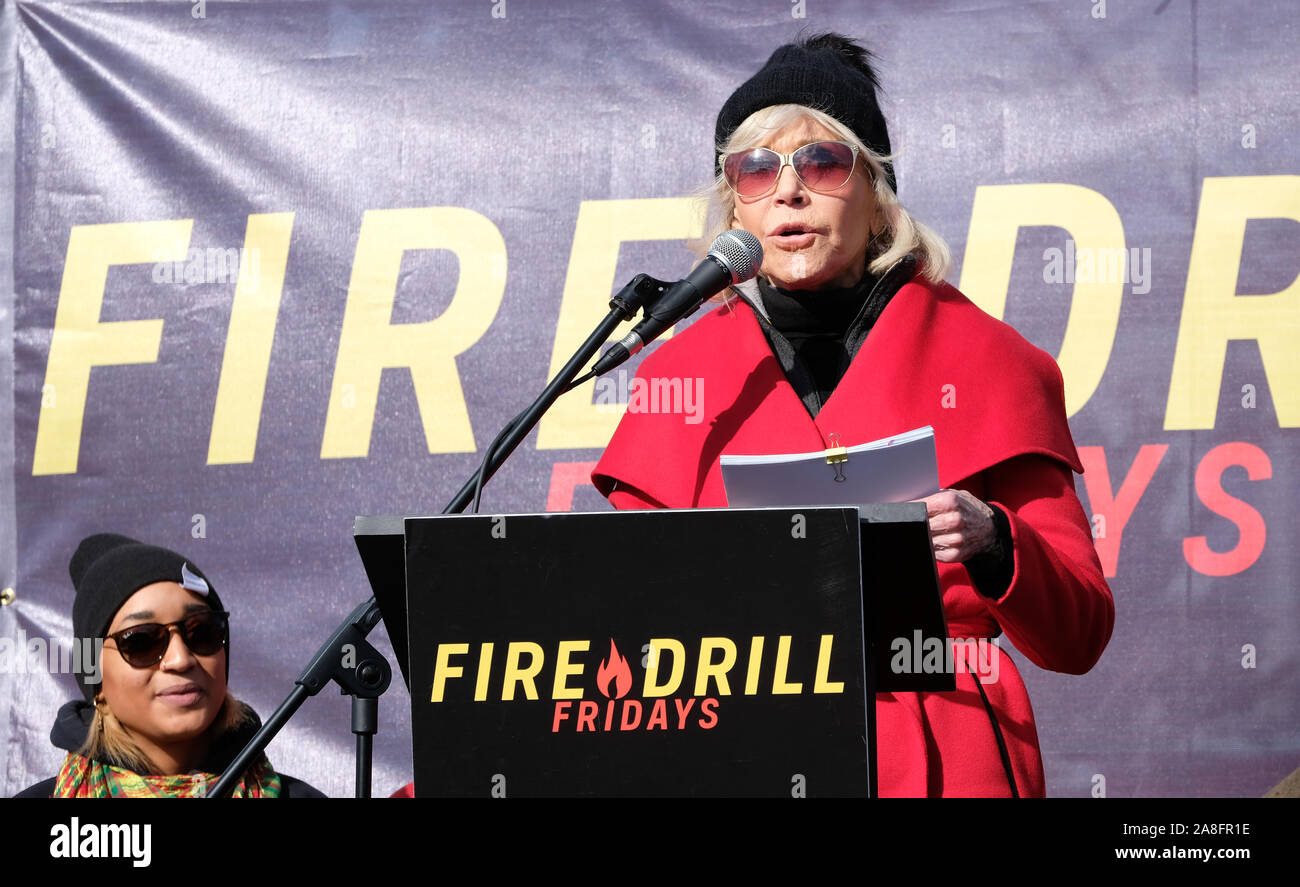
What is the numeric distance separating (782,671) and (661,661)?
5.4 inches

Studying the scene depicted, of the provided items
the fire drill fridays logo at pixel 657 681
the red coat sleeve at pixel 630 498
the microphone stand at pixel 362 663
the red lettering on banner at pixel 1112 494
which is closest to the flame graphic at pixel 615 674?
the fire drill fridays logo at pixel 657 681

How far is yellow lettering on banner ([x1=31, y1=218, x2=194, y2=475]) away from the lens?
168 inches

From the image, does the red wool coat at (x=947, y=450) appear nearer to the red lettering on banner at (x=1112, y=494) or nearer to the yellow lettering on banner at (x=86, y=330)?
the red lettering on banner at (x=1112, y=494)

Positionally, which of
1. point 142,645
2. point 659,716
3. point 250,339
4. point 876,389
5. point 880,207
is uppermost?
point 250,339

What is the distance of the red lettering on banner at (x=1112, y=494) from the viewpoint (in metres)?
3.95

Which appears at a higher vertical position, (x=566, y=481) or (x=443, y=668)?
(x=566, y=481)

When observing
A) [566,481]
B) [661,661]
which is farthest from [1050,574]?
[566,481]

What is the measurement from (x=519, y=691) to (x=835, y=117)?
4.38 feet

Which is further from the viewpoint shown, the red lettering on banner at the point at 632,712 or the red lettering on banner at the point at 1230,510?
the red lettering on banner at the point at 1230,510

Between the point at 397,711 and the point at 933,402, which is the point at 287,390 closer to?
the point at 397,711

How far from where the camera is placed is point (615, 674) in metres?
1.59

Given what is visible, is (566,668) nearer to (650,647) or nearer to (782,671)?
(650,647)

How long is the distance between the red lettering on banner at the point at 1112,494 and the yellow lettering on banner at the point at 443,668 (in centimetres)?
277
